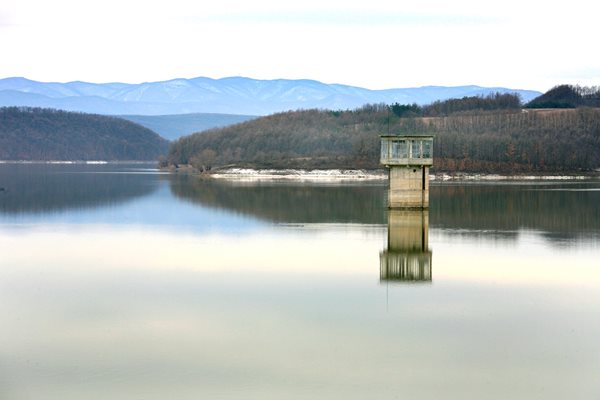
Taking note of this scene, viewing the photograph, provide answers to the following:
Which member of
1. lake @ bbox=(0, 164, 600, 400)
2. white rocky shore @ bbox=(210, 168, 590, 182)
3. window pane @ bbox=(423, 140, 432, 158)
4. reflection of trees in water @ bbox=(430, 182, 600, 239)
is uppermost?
window pane @ bbox=(423, 140, 432, 158)

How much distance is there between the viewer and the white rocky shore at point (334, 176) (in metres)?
124

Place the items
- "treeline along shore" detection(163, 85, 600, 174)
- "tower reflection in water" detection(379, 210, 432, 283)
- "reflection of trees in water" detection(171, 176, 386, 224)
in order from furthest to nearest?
"treeline along shore" detection(163, 85, 600, 174) < "reflection of trees in water" detection(171, 176, 386, 224) < "tower reflection in water" detection(379, 210, 432, 283)

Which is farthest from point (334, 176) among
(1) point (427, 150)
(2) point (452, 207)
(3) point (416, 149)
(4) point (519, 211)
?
(3) point (416, 149)

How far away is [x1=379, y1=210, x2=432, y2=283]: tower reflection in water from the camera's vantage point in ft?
111

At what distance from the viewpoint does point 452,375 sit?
20.3 metres

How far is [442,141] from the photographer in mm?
146125

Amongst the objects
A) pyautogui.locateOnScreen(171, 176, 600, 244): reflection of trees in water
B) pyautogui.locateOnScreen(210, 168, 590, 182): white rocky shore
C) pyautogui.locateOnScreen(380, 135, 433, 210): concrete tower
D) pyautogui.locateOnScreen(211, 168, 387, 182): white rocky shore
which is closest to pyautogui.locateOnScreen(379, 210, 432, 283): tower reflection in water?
pyautogui.locateOnScreen(171, 176, 600, 244): reflection of trees in water

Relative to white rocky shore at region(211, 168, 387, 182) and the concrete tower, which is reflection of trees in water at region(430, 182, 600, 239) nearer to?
the concrete tower

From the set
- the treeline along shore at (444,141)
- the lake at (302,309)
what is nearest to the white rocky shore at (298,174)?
the treeline along shore at (444,141)

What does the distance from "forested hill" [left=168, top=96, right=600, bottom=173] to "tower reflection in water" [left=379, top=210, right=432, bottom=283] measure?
80.0 metres

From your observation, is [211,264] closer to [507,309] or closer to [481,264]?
[481,264]

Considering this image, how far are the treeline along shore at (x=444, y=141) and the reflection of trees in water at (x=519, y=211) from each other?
174 feet

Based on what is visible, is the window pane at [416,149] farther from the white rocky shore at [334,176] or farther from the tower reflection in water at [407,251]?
the white rocky shore at [334,176]

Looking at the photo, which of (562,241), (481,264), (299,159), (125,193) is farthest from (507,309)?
(299,159)
